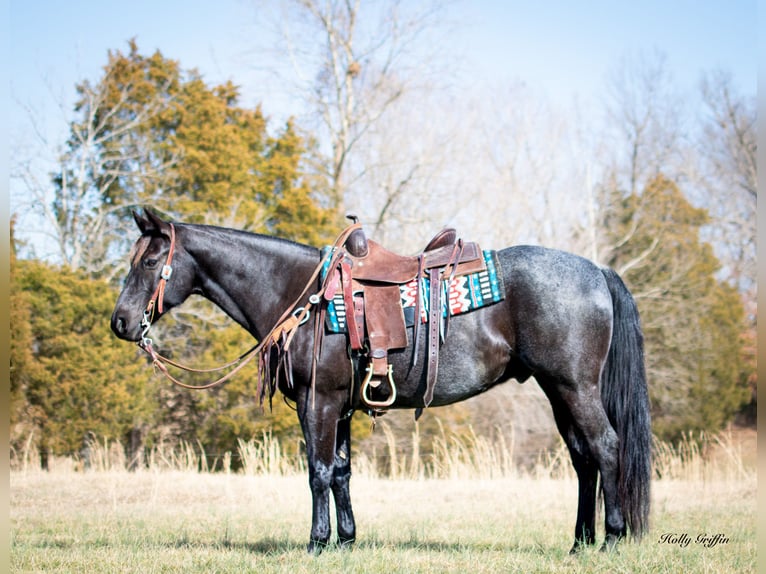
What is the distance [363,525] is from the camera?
260 inches

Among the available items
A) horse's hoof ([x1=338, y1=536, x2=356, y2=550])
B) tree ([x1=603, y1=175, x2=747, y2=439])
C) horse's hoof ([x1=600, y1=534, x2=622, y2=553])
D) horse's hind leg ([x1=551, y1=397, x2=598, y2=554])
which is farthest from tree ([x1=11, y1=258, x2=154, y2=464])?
tree ([x1=603, y1=175, x2=747, y2=439])

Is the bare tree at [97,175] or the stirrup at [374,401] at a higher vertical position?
the bare tree at [97,175]

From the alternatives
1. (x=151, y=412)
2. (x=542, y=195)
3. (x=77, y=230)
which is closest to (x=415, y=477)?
(x=151, y=412)

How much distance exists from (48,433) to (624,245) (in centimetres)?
1686

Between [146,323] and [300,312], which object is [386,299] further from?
[146,323]

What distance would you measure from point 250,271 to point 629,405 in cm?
268

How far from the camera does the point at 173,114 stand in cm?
1661

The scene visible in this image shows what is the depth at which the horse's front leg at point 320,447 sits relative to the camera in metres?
4.75

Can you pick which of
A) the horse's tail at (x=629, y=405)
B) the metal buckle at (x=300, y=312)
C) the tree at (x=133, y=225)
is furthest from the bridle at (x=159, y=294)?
the tree at (x=133, y=225)

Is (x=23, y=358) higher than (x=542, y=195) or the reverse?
the reverse

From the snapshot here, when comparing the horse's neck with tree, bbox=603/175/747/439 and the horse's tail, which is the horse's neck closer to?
the horse's tail

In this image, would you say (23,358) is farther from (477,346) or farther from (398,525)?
(477,346)

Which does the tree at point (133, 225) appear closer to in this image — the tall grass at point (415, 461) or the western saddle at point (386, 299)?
the tall grass at point (415, 461)

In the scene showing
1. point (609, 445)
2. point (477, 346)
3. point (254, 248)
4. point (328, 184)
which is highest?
point (328, 184)
